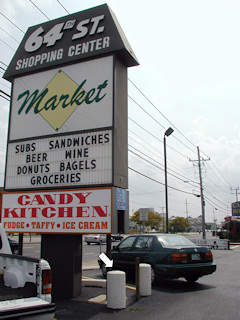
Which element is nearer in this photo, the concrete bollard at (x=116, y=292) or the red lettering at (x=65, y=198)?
the concrete bollard at (x=116, y=292)

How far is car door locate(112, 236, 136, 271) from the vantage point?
10109 mm

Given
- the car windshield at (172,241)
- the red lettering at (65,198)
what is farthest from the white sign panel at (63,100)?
the car windshield at (172,241)

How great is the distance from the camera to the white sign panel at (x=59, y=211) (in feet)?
23.8

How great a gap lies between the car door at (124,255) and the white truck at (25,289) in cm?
522

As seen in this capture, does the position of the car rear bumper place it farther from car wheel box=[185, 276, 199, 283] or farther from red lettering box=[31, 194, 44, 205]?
red lettering box=[31, 194, 44, 205]

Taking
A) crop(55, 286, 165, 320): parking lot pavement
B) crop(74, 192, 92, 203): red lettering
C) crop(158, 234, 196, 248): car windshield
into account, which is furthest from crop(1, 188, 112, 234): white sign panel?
crop(158, 234, 196, 248): car windshield

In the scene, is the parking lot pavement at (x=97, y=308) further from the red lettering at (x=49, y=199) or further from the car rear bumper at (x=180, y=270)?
the red lettering at (x=49, y=199)

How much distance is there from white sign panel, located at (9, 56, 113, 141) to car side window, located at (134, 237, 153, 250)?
3.99 m

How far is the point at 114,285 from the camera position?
6684 mm

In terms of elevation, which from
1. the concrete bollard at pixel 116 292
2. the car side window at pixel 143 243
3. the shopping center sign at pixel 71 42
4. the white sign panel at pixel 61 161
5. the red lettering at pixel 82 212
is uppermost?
the shopping center sign at pixel 71 42

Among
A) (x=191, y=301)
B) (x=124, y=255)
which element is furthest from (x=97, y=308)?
(x=124, y=255)

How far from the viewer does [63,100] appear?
8508mm

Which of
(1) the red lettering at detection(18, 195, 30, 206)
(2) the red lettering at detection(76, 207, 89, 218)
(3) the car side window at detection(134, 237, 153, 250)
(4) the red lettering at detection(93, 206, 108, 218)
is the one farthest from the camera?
(3) the car side window at detection(134, 237, 153, 250)

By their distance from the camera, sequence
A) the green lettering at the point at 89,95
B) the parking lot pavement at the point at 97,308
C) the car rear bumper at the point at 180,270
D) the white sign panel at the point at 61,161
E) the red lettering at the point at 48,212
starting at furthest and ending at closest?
1. the car rear bumper at the point at 180,270
2. the green lettering at the point at 89,95
3. the red lettering at the point at 48,212
4. the white sign panel at the point at 61,161
5. the parking lot pavement at the point at 97,308
